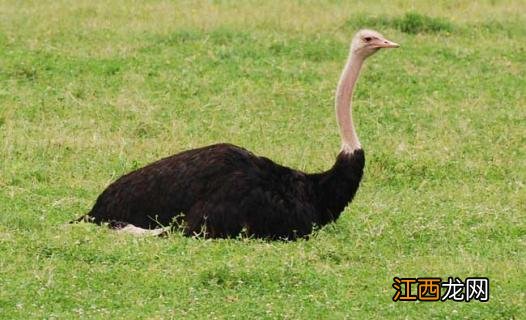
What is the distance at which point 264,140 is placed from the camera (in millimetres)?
13734

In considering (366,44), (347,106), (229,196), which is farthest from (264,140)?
(229,196)

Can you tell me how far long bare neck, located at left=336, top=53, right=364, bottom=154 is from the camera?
10539 mm

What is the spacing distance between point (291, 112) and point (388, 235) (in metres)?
4.91

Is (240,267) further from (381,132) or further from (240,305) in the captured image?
(381,132)

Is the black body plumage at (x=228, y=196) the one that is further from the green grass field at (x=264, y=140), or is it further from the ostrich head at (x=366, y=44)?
the ostrich head at (x=366, y=44)

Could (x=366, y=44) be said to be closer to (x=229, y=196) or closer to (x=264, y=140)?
(x=229, y=196)

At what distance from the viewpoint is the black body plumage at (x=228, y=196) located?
9.88 m

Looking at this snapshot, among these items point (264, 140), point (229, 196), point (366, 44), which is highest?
point (366, 44)

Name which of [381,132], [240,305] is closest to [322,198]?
[240,305]

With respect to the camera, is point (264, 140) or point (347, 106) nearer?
point (347, 106)

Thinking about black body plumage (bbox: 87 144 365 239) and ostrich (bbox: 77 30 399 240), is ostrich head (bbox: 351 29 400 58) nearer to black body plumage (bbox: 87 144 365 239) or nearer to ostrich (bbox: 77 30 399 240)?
ostrich (bbox: 77 30 399 240)

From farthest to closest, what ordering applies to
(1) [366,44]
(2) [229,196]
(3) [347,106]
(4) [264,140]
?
(4) [264,140], (1) [366,44], (3) [347,106], (2) [229,196]

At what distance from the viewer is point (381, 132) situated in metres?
14.2

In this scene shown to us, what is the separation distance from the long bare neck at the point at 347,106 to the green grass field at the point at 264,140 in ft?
1.91
